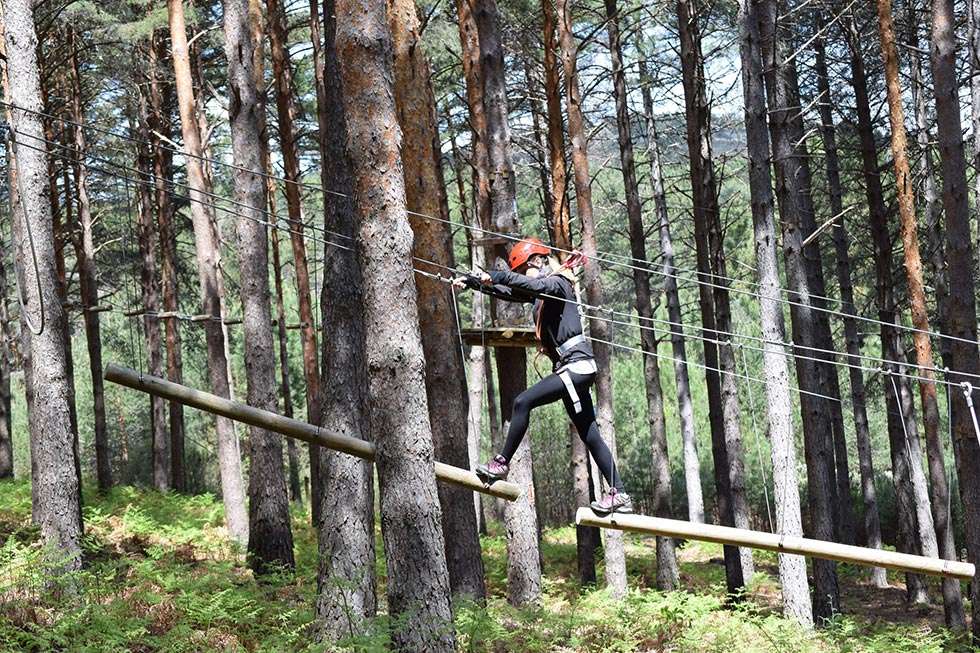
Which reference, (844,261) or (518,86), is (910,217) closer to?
(844,261)

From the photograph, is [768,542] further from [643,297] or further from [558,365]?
[643,297]

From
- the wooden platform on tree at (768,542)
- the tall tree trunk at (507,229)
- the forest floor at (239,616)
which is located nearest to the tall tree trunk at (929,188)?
the forest floor at (239,616)

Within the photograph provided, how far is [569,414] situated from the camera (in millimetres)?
6984

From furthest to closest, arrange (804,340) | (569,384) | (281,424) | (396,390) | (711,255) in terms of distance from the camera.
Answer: (711,255) → (804,340) → (281,424) → (569,384) → (396,390)

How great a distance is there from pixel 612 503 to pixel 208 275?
8.99 m

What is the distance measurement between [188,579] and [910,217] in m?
10.1

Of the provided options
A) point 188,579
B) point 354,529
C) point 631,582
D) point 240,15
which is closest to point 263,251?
point 240,15

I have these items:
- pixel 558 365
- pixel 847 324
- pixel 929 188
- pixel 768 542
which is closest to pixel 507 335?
pixel 558 365

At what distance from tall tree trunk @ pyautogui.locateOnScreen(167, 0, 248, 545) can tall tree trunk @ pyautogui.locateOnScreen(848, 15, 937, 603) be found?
32.3ft

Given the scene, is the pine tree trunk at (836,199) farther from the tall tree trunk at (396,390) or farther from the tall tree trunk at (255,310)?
the tall tree trunk at (396,390)

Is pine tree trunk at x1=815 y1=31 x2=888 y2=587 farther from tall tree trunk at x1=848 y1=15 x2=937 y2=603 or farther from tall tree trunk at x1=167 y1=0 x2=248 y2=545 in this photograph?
tall tree trunk at x1=167 y1=0 x2=248 y2=545

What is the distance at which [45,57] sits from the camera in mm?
17938

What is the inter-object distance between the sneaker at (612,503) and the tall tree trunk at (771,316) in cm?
445

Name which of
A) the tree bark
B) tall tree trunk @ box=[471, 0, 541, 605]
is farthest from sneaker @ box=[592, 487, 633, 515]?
the tree bark
